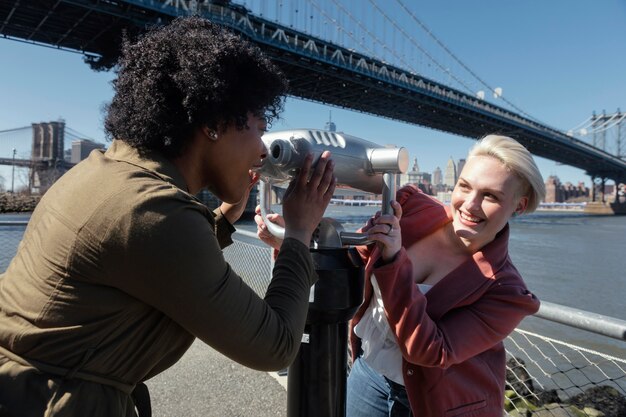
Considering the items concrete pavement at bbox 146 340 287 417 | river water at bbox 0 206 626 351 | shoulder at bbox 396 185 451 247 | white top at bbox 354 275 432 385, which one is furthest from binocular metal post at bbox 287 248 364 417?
river water at bbox 0 206 626 351

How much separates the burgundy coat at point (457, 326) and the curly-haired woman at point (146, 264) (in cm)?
24

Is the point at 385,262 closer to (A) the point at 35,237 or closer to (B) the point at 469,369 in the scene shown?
(B) the point at 469,369

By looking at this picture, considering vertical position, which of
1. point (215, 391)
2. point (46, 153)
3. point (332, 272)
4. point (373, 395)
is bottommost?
point (215, 391)

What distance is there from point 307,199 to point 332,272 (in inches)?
7.2

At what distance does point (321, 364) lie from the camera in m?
1.00

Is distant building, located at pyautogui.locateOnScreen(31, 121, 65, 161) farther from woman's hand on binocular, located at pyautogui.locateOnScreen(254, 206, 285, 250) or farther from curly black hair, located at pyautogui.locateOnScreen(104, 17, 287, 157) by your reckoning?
curly black hair, located at pyautogui.locateOnScreen(104, 17, 287, 157)

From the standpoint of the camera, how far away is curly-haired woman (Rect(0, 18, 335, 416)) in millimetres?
643

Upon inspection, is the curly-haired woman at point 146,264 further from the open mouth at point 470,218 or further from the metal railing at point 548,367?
the metal railing at point 548,367

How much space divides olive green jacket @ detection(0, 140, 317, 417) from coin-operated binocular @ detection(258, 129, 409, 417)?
251mm

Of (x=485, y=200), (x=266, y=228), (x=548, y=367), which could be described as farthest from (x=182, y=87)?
(x=548, y=367)

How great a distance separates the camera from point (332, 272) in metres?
0.95

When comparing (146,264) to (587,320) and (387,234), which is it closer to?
(387,234)

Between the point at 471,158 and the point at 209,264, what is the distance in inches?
28.2

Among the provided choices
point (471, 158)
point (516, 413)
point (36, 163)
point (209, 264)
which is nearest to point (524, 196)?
point (471, 158)
